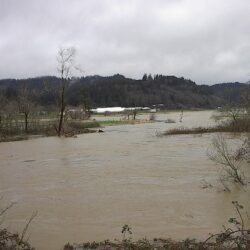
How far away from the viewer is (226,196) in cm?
1614

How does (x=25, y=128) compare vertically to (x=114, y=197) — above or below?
above

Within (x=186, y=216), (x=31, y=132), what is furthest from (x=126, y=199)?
(x=31, y=132)

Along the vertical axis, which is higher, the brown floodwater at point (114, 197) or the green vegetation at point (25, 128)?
the green vegetation at point (25, 128)

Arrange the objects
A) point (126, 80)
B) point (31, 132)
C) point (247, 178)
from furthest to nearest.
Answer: point (126, 80)
point (31, 132)
point (247, 178)

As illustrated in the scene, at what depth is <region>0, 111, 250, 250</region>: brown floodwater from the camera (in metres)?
12.5

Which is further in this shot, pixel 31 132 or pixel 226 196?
pixel 31 132

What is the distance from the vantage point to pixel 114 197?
16719 millimetres

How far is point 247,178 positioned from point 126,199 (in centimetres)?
580

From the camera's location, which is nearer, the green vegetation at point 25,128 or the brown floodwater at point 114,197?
the brown floodwater at point 114,197

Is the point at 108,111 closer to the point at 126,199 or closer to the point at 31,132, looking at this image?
the point at 31,132

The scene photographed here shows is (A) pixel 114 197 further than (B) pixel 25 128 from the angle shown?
No

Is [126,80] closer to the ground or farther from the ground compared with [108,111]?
farther from the ground

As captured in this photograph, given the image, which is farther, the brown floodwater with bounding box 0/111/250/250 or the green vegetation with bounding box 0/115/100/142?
the green vegetation with bounding box 0/115/100/142

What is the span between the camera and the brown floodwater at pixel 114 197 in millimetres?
12484
